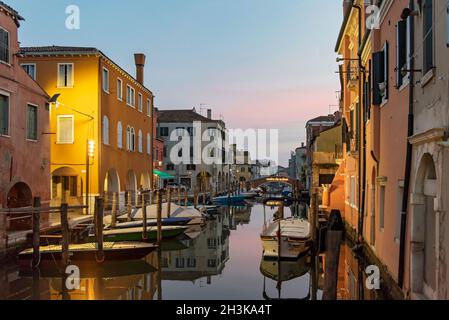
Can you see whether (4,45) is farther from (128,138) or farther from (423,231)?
(423,231)

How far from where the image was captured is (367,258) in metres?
12.4

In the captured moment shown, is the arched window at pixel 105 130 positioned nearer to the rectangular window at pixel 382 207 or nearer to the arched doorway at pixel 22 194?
the arched doorway at pixel 22 194

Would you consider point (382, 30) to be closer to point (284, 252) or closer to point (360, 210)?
point (360, 210)

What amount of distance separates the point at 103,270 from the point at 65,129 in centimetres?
1069

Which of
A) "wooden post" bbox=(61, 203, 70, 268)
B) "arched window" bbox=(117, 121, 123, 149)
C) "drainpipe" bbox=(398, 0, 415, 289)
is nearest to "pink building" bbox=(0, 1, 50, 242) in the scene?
"wooden post" bbox=(61, 203, 70, 268)

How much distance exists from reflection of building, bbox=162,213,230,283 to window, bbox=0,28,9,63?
793cm

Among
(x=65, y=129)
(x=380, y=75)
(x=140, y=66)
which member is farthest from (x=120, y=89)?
(x=380, y=75)

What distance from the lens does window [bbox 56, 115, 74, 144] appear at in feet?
70.1

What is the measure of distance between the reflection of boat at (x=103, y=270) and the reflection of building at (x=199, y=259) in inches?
27.4

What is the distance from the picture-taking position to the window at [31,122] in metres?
16.3

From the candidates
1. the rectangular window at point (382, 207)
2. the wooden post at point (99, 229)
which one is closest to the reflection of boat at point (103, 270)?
the wooden post at point (99, 229)

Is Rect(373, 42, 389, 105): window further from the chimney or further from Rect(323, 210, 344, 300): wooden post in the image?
the chimney

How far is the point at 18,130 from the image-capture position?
1530 centimetres
